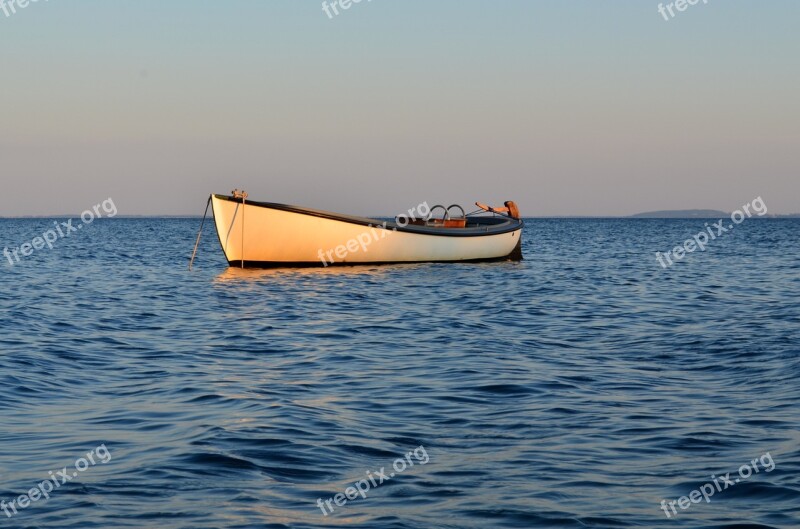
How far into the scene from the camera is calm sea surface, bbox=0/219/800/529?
5.75 meters

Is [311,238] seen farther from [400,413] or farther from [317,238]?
[400,413]

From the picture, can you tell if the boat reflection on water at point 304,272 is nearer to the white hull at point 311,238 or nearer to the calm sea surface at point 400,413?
the white hull at point 311,238

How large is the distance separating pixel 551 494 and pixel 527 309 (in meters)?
13.0

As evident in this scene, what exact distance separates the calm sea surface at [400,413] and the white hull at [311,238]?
800cm

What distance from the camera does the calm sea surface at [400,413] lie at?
575 centimetres

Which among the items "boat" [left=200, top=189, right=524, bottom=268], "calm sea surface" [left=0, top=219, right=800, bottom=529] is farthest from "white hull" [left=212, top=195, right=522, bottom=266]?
"calm sea surface" [left=0, top=219, right=800, bottom=529]

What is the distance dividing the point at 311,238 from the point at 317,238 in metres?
0.18

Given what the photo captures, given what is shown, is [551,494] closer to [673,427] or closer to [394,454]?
[394,454]

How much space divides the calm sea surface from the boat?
→ 8.00 metres

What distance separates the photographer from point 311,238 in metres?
27.6

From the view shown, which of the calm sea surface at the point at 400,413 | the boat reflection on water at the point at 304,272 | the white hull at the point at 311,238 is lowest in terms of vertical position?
the calm sea surface at the point at 400,413

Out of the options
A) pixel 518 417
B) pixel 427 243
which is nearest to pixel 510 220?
pixel 427 243

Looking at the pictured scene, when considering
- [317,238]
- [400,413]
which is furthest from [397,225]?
[400,413]

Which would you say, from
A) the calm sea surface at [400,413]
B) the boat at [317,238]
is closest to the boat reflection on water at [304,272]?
the boat at [317,238]
